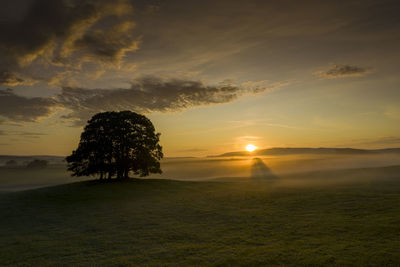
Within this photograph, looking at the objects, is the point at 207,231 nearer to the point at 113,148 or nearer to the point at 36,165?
the point at 113,148

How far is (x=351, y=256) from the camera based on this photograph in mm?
10461

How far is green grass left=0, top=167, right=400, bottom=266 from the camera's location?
1122 centimetres

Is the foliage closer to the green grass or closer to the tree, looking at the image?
the tree

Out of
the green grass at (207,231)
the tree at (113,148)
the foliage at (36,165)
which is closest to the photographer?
the green grass at (207,231)

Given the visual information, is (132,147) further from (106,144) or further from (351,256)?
(351,256)

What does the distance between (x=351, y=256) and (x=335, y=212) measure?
9.30 meters

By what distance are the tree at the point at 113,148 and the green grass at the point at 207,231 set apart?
11552mm

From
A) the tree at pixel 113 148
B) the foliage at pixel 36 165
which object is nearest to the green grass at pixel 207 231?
the tree at pixel 113 148

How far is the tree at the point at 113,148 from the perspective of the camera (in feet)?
132

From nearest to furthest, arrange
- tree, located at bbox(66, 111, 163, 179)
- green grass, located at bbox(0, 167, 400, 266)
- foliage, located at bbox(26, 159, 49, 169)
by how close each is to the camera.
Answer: green grass, located at bbox(0, 167, 400, 266) < tree, located at bbox(66, 111, 163, 179) < foliage, located at bbox(26, 159, 49, 169)

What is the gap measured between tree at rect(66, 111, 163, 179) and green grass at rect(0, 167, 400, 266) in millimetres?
11552

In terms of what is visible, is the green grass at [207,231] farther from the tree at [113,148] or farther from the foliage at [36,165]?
the foliage at [36,165]

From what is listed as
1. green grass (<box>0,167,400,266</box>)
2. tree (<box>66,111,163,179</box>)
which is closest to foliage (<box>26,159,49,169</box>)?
tree (<box>66,111,163,179</box>)

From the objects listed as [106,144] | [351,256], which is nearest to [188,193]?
[106,144]
